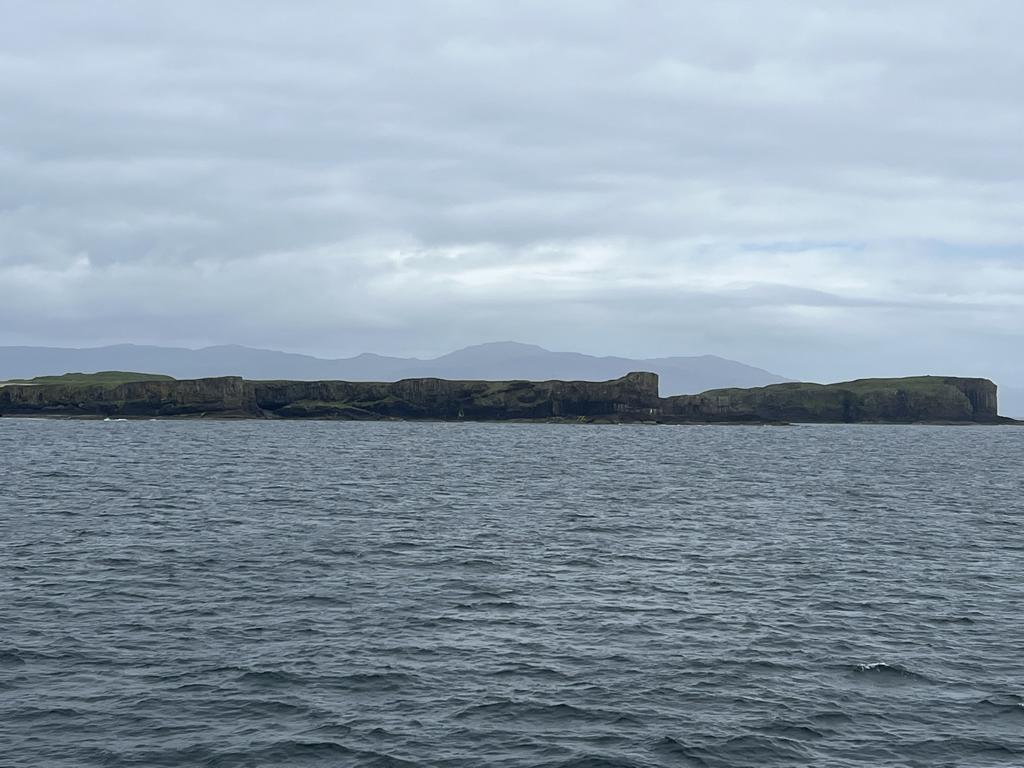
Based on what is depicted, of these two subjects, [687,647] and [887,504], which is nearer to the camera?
[687,647]

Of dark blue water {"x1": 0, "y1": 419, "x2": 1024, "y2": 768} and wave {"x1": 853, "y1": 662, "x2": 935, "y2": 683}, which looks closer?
dark blue water {"x1": 0, "y1": 419, "x2": 1024, "y2": 768}

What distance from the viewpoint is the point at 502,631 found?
32.2m

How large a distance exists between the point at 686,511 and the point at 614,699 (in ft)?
133

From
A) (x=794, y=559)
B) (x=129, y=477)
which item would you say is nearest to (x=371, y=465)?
(x=129, y=477)

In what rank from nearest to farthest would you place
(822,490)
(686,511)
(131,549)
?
1. (131,549)
2. (686,511)
3. (822,490)

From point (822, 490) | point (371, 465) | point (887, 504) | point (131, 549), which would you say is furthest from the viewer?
point (371, 465)

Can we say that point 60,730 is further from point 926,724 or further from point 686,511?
point 686,511

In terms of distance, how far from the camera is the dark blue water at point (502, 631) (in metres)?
22.7

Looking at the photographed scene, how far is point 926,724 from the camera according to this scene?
2412 cm

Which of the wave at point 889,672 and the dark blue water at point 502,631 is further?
the wave at point 889,672

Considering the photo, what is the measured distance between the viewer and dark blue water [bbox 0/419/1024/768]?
2270cm

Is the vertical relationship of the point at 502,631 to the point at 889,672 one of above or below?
above

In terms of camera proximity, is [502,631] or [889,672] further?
[502,631]

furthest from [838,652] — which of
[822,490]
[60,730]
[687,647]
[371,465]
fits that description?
[371,465]
